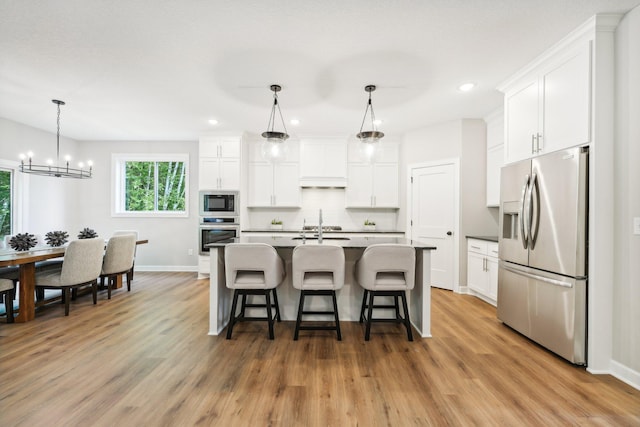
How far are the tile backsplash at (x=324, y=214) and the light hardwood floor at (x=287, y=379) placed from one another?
8.92 feet

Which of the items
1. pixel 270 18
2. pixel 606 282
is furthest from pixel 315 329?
pixel 270 18

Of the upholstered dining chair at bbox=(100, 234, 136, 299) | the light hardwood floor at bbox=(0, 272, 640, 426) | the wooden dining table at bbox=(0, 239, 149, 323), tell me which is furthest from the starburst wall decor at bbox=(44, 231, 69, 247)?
the light hardwood floor at bbox=(0, 272, 640, 426)

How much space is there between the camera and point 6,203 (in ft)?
15.6

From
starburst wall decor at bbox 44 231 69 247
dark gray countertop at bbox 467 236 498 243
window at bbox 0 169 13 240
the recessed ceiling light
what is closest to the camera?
the recessed ceiling light

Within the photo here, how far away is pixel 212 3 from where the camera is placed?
2.02 meters

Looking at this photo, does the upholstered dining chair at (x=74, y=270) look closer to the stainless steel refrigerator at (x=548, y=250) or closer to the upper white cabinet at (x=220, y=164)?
the upper white cabinet at (x=220, y=164)

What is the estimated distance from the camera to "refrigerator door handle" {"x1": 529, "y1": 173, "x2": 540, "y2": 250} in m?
2.54

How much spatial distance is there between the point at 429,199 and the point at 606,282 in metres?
2.72

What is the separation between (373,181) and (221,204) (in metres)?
2.80

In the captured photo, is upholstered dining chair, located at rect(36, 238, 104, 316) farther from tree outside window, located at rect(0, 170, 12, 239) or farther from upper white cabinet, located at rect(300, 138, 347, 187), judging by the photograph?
upper white cabinet, located at rect(300, 138, 347, 187)

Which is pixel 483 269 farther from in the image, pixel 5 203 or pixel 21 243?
pixel 5 203

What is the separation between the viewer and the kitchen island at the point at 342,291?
9.27 feet

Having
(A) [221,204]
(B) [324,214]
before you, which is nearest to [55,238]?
(A) [221,204]

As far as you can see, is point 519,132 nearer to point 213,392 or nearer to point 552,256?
point 552,256
